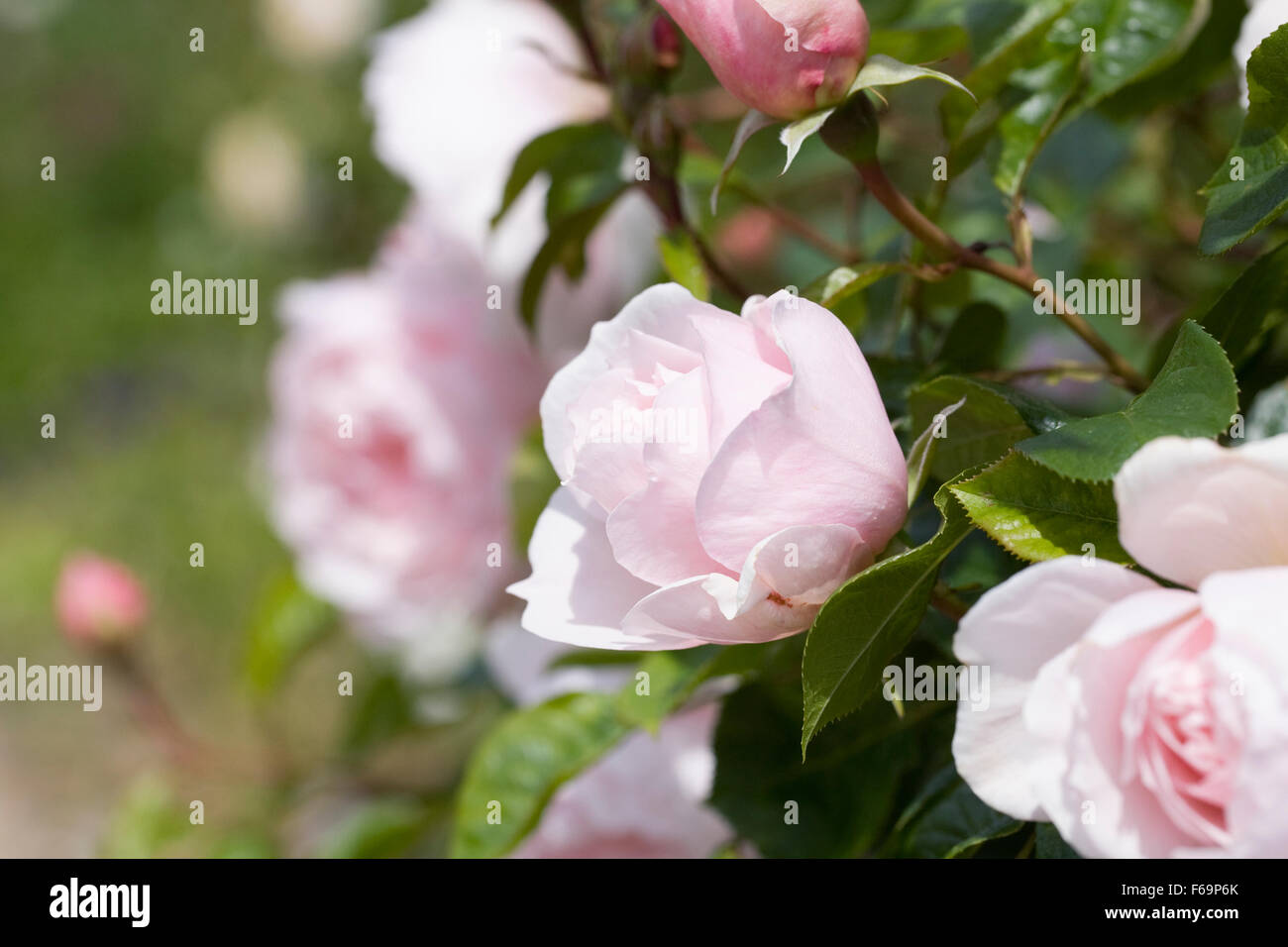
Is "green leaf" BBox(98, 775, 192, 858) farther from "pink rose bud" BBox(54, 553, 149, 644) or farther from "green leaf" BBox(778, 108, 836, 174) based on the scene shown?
"green leaf" BBox(778, 108, 836, 174)

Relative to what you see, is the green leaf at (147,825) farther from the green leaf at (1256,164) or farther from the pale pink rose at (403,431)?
the green leaf at (1256,164)

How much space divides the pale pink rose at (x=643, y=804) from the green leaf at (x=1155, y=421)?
0.98 ft

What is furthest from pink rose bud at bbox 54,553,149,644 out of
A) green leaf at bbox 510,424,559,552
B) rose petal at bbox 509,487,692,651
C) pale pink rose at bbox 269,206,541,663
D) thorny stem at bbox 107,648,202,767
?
rose petal at bbox 509,487,692,651

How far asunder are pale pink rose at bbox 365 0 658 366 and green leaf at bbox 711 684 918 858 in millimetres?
245

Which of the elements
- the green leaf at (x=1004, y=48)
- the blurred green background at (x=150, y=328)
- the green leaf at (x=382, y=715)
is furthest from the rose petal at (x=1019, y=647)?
the blurred green background at (x=150, y=328)

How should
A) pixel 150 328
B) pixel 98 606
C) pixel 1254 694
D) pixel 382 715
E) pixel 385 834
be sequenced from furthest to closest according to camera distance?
pixel 150 328 → pixel 98 606 → pixel 382 715 → pixel 385 834 → pixel 1254 694

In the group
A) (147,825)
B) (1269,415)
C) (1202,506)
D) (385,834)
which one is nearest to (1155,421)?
(1202,506)

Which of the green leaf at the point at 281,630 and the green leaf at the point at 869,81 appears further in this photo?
the green leaf at the point at 281,630

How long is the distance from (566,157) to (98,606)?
66cm

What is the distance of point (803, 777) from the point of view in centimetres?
44

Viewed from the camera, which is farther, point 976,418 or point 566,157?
point 566,157

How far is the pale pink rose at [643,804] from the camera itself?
55cm

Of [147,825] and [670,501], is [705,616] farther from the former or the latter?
[147,825]
